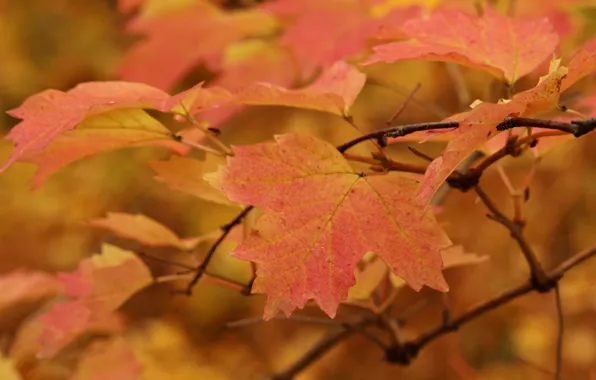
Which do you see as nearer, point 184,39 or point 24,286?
point 24,286

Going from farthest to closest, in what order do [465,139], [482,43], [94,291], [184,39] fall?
1. [184,39]
2. [94,291]
3. [482,43]
4. [465,139]

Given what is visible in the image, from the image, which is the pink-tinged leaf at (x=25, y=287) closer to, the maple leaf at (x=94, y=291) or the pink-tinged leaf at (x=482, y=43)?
the maple leaf at (x=94, y=291)

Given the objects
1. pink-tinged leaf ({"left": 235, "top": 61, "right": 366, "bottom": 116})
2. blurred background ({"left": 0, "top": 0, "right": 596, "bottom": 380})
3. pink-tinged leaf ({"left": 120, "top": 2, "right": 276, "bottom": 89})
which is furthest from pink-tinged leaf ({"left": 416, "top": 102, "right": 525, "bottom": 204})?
blurred background ({"left": 0, "top": 0, "right": 596, "bottom": 380})

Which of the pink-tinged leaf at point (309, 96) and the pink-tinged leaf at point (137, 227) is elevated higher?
the pink-tinged leaf at point (309, 96)

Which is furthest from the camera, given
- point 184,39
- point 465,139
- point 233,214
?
point 233,214

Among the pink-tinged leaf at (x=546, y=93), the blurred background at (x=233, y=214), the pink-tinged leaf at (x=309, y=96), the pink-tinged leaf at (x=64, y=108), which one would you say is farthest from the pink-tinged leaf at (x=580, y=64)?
the blurred background at (x=233, y=214)

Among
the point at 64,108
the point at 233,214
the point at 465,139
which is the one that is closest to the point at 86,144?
the point at 64,108

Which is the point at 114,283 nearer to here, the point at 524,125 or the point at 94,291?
the point at 94,291
